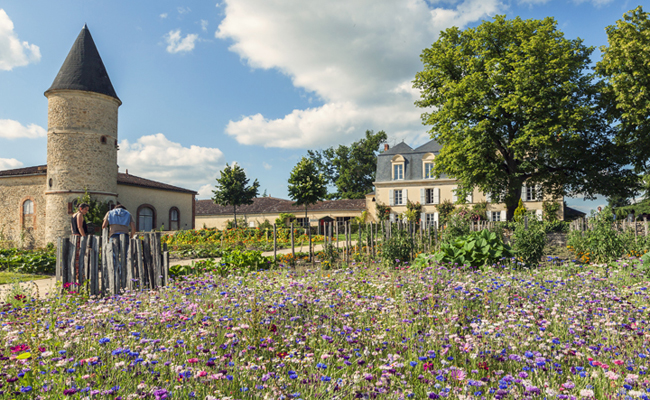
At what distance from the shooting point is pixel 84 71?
887 inches

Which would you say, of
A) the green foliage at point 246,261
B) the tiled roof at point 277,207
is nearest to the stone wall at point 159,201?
the tiled roof at point 277,207

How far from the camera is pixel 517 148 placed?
59.5 ft

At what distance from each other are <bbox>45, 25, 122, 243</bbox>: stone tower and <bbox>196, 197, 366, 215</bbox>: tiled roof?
17294 millimetres

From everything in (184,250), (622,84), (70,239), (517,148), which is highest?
(622,84)

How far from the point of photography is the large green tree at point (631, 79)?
16.6 meters

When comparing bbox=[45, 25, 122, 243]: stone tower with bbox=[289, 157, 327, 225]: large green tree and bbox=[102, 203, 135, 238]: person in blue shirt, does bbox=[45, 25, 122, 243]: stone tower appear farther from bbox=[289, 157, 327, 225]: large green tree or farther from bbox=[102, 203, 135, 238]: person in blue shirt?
bbox=[102, 203, 135, 238]: person in blue shirt

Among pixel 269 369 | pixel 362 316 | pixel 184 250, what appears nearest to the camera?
pixel 269 369

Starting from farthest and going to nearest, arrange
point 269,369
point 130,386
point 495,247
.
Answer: point 495,247, point 269,369, point 130,386

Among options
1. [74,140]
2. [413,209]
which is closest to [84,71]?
[74,140]

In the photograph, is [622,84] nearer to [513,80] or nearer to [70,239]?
[513,80]

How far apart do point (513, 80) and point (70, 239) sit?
60.2 feet

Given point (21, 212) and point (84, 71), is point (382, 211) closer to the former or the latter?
point (84, 71)

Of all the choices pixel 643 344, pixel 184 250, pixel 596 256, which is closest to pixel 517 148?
pixel 596 256

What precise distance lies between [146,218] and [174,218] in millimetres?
2837
